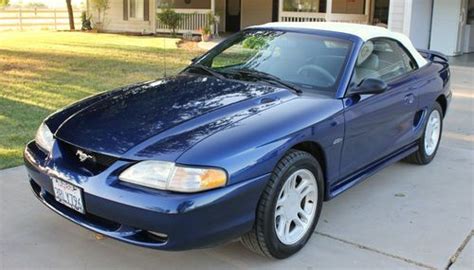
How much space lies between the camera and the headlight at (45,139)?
352 centimetres

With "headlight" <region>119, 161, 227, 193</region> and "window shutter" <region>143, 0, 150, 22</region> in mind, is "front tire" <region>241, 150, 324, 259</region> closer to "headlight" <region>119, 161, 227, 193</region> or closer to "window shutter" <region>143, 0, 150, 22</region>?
"headlight" <region>119, 161, 227, 193</region>

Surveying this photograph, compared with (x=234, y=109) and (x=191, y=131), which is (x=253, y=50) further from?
(x=191, y=131)

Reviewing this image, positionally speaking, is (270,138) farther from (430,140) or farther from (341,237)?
(430,140)

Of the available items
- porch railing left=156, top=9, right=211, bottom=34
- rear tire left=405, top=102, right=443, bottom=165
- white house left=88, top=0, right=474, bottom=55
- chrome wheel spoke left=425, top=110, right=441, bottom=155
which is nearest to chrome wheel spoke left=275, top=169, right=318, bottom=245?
rear tire left=405, top=102, right=443, bottom=165

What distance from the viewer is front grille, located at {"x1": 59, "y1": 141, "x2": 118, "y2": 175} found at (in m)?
3.13

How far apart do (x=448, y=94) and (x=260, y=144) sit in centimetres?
355

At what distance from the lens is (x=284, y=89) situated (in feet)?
13.1

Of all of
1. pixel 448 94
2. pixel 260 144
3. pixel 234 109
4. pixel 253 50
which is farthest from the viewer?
pixel 448 94

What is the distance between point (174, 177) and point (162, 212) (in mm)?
201

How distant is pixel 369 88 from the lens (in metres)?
4.02

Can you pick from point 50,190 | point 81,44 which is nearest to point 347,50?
point 50,190

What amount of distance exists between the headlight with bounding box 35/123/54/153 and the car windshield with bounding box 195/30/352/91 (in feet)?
4.78

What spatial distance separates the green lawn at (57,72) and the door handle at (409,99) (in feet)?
12.1

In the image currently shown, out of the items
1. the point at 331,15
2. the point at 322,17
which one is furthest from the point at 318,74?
the point at 322,17
